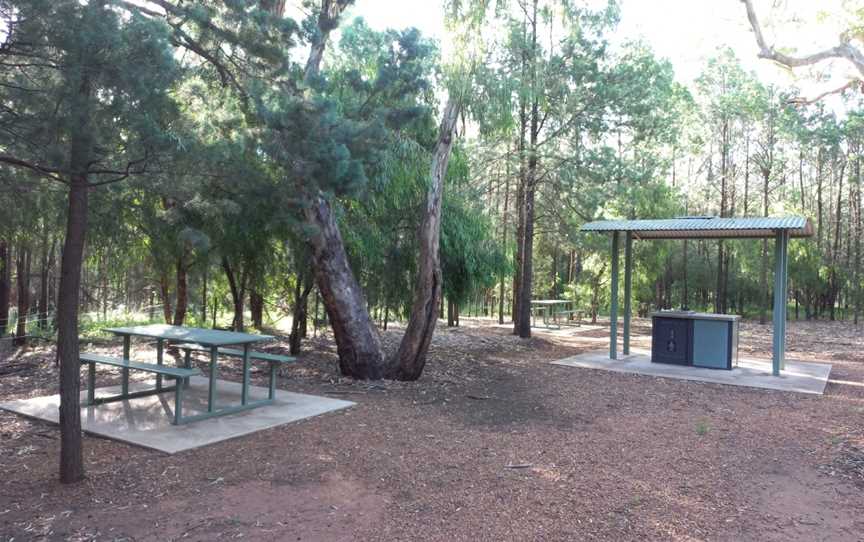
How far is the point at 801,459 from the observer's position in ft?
17.3

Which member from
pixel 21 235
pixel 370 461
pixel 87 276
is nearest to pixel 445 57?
pixel 370 461

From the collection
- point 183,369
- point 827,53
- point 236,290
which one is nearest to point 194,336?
point 183,369

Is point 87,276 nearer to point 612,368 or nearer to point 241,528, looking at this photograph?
point 612,368

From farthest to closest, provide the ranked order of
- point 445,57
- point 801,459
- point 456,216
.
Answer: point 456,216, point 445,57, point 801,459

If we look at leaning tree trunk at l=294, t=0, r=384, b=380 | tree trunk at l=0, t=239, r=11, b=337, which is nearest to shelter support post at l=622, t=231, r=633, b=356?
leaning tree trunk at l=294, t=0, r=384, b=380

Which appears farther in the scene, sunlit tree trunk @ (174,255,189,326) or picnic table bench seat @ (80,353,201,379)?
sunlit tree trunk @ (174,255,189,326)

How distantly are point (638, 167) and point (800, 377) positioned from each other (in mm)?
6223

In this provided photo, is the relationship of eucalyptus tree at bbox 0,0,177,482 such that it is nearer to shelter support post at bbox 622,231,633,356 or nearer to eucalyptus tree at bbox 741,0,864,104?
eucalyptus tree at bbox 741,0,864,104

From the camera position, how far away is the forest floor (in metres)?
3.63

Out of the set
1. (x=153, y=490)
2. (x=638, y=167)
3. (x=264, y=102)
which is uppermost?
(x=638, y=167)

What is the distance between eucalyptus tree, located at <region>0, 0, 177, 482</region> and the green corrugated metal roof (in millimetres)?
8329

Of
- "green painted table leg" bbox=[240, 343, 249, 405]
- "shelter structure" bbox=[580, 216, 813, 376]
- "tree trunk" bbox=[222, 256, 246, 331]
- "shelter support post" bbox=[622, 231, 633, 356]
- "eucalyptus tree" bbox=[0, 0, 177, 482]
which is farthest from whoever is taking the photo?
"shelter support post" bbox=[622, 231, 633, 356]

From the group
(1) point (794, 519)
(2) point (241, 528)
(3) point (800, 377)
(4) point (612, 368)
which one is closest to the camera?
(2) point (241, 528)

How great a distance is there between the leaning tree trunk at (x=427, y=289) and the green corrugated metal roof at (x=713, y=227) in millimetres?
3344
